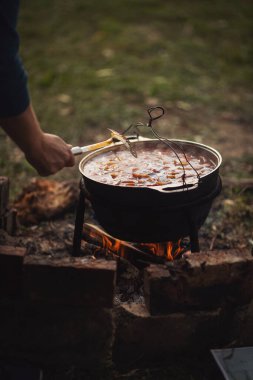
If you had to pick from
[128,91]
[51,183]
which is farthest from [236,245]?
[128,91]

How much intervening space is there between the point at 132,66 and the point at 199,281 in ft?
20.0

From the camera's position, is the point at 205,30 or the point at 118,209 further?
the point at 205,30

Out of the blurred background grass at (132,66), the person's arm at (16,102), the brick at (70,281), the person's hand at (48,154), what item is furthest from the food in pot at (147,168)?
the blurred background grass at (132,66)

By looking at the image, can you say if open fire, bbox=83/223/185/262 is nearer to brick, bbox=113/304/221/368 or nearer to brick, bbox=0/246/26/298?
brick, bbox=113/304/221/368

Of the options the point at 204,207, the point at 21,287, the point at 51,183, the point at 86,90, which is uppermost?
the point at 204,207

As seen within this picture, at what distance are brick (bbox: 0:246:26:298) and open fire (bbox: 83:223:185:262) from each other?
77 cm

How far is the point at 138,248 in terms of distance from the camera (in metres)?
3.10

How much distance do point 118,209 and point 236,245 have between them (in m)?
1.31

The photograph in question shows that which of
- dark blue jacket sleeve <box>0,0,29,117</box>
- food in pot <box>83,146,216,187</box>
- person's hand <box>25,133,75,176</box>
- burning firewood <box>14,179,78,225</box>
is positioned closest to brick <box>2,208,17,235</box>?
burning firewood <box>14,179,78,225</box>

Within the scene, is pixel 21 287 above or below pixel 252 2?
above

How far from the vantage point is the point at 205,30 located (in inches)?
374

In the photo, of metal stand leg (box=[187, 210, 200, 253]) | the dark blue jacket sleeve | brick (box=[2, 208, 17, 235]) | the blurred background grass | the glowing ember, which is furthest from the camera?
the blurred background grass

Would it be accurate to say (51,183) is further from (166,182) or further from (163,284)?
(163,284)

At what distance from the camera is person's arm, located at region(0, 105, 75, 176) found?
2.30 m
